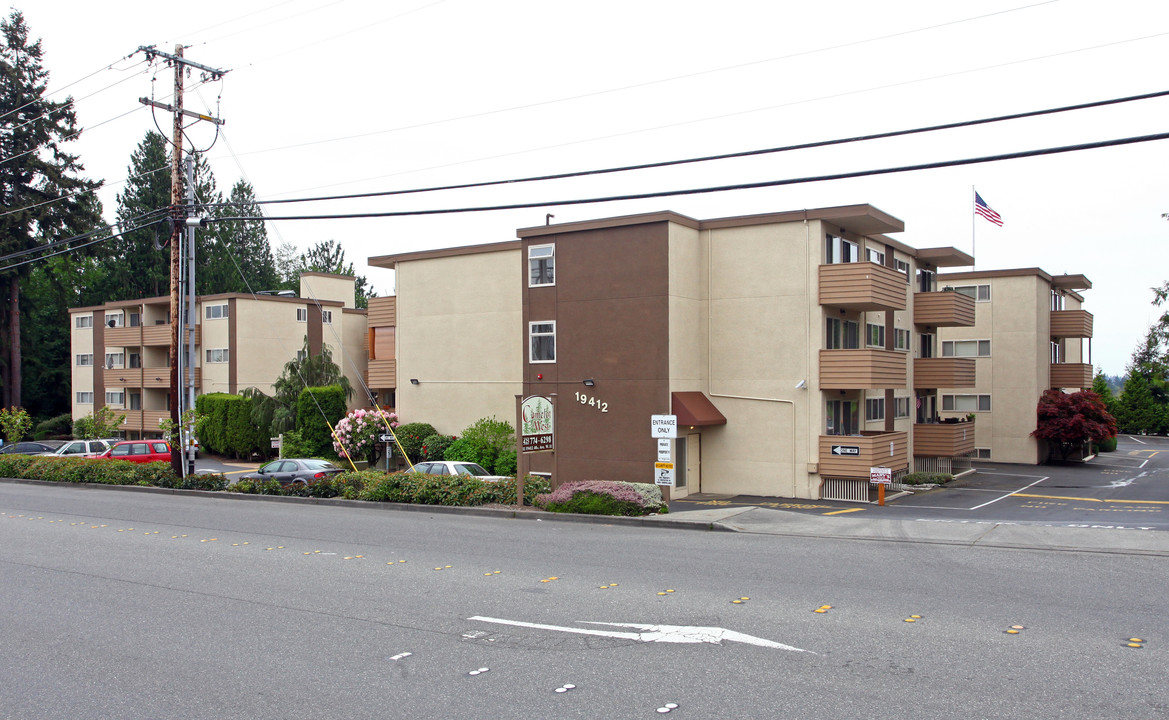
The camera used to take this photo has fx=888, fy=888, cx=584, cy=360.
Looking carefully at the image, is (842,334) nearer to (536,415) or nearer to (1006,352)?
(536,415)

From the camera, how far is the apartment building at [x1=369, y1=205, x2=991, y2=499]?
86.6 feet

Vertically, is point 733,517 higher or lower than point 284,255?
lower

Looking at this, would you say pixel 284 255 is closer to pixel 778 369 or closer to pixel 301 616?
pixel 778 369

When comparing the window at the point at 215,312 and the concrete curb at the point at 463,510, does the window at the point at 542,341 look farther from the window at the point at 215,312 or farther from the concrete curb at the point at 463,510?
the window at the point at 215,312

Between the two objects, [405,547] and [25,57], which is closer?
[405,547]

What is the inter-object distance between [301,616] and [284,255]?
83.4 meters

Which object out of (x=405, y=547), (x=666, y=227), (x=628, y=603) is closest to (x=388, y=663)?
(x=628, y=603)

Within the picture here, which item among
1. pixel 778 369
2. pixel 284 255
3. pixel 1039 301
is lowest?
pixel 778 369

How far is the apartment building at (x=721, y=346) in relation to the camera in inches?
1040

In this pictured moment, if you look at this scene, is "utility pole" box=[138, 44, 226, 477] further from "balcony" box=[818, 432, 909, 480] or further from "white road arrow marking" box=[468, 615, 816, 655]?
"white road arrow marking" box=[468, 615, 816, 655]

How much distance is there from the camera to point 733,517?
1908 cm

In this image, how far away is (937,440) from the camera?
112 feet

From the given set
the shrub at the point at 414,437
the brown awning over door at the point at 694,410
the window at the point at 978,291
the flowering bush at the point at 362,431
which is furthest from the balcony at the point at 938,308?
the flowering bush at the point at 362,431

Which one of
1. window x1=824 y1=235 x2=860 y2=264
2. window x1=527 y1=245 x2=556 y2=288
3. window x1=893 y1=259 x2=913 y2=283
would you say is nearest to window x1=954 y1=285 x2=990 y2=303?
window x1=893 y1=259 x2=913 y2=283
